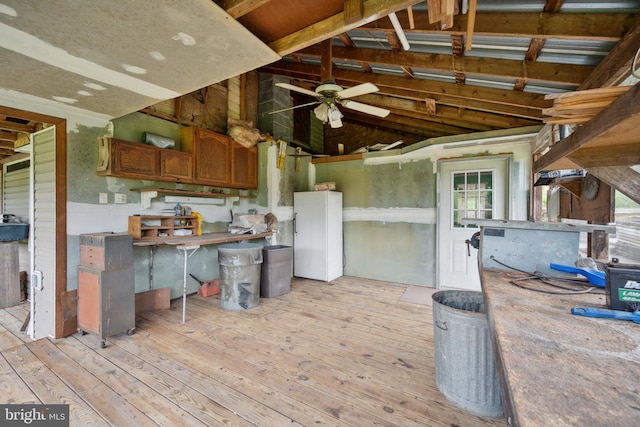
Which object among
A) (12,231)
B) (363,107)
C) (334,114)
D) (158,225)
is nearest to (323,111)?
(334,114)

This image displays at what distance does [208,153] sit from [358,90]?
7.66ft

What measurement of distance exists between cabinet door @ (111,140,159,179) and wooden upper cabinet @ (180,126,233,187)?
511 mm

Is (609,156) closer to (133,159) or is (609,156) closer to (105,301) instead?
(105,301)

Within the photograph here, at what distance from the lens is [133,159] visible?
3.05m

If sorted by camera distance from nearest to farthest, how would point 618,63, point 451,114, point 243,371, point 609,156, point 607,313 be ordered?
point 607,313, point 609,156, point 618,63, point 243,371, point 451,114

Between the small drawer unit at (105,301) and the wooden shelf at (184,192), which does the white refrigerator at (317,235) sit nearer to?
the wooden shelf at (184,192)

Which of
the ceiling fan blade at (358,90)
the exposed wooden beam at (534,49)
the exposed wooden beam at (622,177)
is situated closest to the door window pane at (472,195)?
the exposed wooden beam at (534,49)

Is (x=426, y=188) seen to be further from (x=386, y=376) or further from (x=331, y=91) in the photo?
(x=386, y=376)

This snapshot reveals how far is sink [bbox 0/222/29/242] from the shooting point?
11.4 feet

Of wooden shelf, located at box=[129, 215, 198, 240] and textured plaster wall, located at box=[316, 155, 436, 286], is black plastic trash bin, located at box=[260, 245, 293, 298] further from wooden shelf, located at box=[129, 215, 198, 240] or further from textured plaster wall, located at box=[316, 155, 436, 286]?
textured plaster wall, located at box=[316, 155, 436, 286]

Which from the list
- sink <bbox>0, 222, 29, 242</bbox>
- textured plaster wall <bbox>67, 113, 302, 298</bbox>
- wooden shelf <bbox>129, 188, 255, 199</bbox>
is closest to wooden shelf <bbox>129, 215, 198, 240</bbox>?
textured plaster wall <bbox>67, 113, 302, 298</bbox>

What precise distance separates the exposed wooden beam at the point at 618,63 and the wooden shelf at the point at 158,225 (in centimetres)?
430

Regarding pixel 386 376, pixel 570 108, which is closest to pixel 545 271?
pixel 570 108

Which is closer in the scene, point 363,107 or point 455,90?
point 363,107
